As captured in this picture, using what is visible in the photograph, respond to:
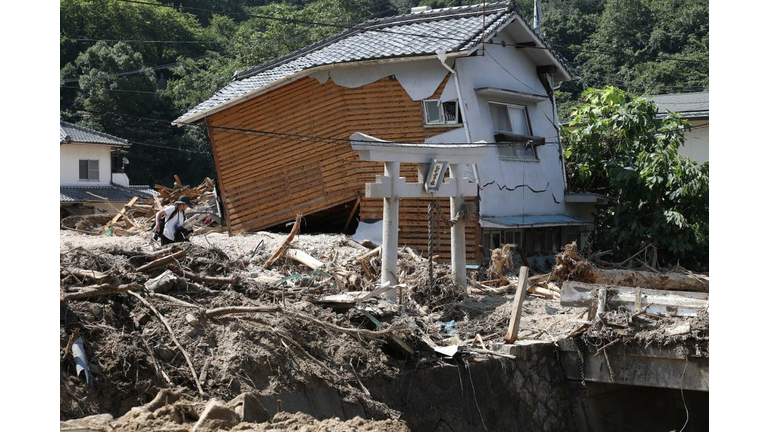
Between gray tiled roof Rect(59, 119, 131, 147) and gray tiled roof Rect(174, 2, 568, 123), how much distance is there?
17596mm

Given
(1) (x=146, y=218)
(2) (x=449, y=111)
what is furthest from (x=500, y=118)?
(1) (x=146, y=218)

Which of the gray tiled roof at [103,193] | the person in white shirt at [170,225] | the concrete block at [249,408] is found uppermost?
the gray tiled roof at [103,193]

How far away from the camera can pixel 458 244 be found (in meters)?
14.9

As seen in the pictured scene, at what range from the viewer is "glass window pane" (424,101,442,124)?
727 inches

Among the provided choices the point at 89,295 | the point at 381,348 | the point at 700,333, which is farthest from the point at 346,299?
the point at 700,333

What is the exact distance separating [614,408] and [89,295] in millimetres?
9173

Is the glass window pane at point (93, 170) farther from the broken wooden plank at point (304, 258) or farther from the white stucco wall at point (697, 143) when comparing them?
the white stucco wall at point (697, 143)

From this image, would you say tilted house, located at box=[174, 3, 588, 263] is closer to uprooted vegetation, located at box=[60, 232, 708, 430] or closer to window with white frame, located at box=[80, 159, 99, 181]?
uprooted vegetation, located at box=[60, 232, 708, 430]

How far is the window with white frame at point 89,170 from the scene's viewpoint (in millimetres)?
39062

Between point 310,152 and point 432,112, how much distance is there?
10.9ft

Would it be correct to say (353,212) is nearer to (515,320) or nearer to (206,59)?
(515,320)

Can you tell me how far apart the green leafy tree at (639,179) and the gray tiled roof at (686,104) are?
6.06 m

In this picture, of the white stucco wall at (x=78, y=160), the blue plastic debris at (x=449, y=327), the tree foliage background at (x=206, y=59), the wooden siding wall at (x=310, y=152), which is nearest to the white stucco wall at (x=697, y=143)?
the tree foliage background at (x=206, y=59)

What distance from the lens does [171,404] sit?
7.86 meters
